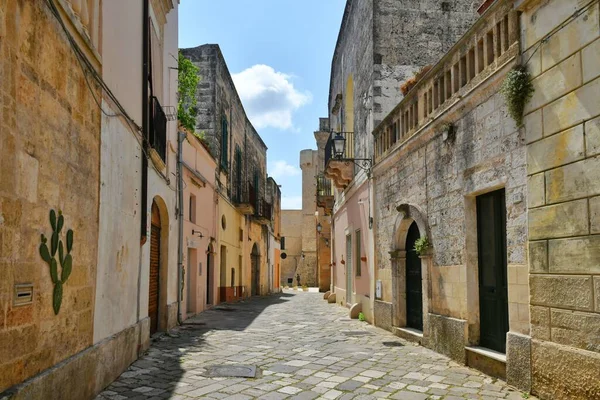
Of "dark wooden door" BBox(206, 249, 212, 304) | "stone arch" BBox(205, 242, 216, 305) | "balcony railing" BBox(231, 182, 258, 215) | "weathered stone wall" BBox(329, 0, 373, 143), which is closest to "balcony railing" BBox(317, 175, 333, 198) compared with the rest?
"balcony railing" BBox(231, 182, 258, 215)


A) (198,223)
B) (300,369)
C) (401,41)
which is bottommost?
(300,369)

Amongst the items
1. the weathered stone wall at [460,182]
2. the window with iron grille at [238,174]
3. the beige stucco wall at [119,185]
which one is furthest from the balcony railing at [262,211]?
the beige stucco wall at [119,185]

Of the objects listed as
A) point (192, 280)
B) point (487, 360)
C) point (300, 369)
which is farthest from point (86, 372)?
point (192, 280)

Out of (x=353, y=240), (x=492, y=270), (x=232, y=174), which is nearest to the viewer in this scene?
(x=492, y=270)

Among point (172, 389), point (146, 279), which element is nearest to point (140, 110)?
point (146, 279)

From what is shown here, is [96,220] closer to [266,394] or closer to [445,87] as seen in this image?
[266,394]

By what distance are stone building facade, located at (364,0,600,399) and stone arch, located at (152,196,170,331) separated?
444 cm

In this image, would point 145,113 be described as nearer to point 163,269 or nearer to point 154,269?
point 154,269

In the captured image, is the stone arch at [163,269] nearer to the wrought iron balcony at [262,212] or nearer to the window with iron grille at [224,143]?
the window with iron grille at [224,143]

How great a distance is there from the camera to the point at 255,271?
2736cm

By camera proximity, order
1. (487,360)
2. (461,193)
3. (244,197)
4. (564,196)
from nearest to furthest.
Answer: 1. (564,196)
2. (487,360)
3. (461,193)
4. (244,197)

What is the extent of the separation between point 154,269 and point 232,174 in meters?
11.5

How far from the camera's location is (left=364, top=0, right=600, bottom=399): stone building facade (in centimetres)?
458

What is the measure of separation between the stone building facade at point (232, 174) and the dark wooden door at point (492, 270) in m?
11.5
